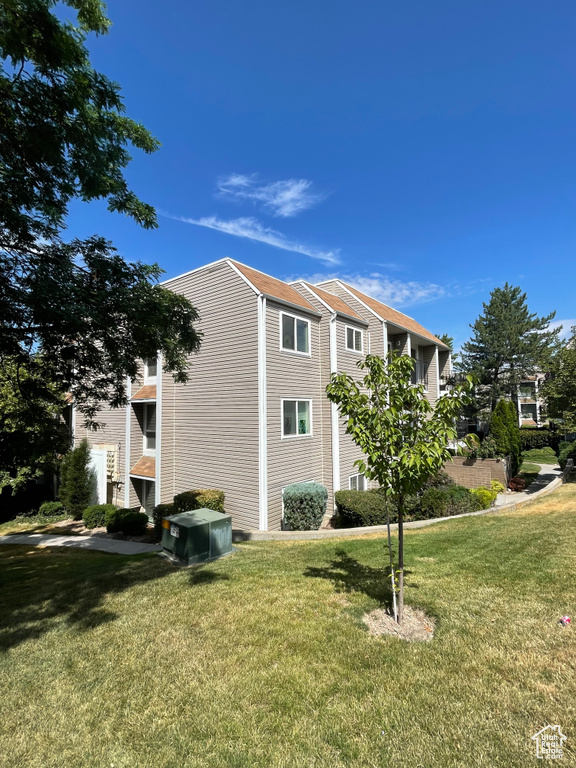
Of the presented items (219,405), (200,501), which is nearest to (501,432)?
(219,405)

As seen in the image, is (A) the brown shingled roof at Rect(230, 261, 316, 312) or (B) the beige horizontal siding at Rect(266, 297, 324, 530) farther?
(A) the brown shingled roof at Rect(230, 261, 316, 312)

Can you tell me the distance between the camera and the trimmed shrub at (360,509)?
12674 mm

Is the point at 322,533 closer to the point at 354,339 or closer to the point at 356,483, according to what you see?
the point at 356,483

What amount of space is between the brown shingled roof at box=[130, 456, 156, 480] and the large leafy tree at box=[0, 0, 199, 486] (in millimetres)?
8482

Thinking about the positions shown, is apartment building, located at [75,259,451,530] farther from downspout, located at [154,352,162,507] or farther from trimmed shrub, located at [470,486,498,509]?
trimmed shrub, located at [470,486,498,509]

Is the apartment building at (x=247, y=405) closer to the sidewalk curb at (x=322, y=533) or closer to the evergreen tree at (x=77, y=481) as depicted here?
the sidewalk curb at (x=322, y=533)

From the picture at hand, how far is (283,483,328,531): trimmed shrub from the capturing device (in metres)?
13.0

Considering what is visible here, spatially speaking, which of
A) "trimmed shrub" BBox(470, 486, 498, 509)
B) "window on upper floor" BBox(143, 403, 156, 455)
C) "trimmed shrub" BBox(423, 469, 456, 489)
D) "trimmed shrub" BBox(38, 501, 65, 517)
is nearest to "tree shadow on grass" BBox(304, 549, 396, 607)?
"trimmed shrub" BBox(423, 469, 456, 489)

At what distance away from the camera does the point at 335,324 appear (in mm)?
16078

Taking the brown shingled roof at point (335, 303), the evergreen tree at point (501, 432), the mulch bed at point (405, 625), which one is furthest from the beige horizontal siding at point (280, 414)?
the evergreen tree at point (501, 432)

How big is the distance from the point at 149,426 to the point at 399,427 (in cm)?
1514

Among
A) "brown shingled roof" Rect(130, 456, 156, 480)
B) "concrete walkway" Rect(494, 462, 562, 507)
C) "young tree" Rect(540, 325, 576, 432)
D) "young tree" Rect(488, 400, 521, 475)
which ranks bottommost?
"concrete walkway" Rect(494, 462, 562, 507)

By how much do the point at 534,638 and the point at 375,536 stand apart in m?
6.74

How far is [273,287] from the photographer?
49.5ft
